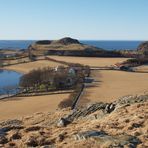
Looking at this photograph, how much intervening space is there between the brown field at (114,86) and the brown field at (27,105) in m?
3.66

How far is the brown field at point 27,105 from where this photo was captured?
1715 inches

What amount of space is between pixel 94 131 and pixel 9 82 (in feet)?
229

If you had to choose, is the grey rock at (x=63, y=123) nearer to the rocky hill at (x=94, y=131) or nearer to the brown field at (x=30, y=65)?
the rocky hill at (x=94, y=131)

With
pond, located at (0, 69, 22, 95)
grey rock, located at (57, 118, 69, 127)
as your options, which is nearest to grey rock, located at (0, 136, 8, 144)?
grey rock, located at (57, 118, 69, 127)

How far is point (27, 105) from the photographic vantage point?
50.0m

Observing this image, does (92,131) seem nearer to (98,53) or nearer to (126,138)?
(126,138)

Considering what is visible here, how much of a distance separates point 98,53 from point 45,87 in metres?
76.4

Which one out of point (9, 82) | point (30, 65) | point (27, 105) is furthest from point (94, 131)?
point (30, 65)

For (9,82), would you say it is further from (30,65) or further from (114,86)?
(30,65)

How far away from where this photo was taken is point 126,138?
14.7 meters

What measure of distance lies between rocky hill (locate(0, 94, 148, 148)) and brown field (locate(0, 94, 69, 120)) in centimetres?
2175

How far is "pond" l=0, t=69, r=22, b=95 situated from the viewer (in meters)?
68.2

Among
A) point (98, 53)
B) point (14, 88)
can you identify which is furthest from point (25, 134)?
point (98, 53)

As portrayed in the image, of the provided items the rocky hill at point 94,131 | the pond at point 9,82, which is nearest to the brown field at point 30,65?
the pond at point 9,82
